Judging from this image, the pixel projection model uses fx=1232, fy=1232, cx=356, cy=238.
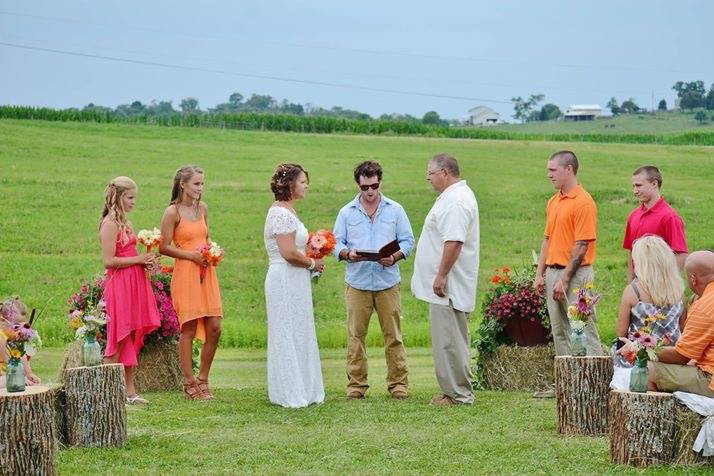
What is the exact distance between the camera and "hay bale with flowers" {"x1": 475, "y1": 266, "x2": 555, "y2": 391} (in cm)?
1330

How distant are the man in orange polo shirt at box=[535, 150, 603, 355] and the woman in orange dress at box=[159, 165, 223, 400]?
330cm

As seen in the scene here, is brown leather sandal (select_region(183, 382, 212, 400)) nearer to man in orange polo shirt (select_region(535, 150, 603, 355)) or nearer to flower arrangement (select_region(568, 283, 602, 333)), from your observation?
man in orange polo shirt (select_region(535, 150, 603, 355))

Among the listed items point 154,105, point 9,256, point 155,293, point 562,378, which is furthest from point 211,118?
point 562,378

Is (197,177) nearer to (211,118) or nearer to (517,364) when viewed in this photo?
(517,364)

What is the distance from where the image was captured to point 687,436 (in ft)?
28.4

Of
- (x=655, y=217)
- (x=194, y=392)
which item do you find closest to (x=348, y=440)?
(x=194, y=392)

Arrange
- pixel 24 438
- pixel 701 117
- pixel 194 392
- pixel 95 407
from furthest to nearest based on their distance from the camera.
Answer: pixel 701 117 < pixel 194 392 < pixel 95 407 < pixel 24 438

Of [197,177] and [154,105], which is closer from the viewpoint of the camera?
[197,177]

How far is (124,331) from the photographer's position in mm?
11930

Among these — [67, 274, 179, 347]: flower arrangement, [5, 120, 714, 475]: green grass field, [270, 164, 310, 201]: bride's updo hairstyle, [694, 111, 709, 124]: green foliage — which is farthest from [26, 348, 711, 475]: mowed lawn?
[694, 111, 709, 124]: green foliage

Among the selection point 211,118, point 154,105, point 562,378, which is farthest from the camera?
point 154,105

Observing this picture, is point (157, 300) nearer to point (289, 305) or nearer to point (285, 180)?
point (289, 305)

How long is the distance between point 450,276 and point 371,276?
102cm

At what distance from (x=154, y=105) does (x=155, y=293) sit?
220 ft
